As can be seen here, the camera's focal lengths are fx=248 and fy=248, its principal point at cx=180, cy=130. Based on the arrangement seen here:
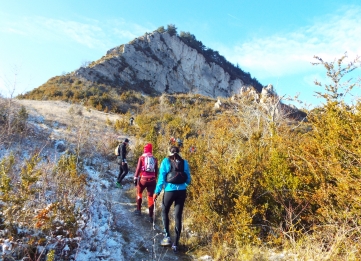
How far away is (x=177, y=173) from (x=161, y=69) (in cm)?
4593

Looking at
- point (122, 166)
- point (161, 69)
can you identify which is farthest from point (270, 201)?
point (161, 69)

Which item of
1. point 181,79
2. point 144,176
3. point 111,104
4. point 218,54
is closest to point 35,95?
point 111,104

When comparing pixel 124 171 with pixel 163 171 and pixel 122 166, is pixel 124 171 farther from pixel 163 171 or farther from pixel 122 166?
pixel 163 171

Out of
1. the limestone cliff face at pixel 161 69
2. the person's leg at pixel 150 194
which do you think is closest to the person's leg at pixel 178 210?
the person's leg at pixel 150 194

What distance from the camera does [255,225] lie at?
3941mm

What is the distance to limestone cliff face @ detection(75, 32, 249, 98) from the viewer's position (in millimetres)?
37344

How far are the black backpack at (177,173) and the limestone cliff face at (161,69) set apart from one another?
31.8 metres

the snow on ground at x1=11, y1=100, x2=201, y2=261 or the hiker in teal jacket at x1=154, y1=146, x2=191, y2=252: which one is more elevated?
the hiker in teal jacket at x1=154, y1=146, x2=191, y2=252

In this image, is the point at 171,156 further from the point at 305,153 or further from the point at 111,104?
the point at 111,104

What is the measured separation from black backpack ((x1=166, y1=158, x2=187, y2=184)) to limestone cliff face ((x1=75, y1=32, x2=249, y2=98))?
31.8m

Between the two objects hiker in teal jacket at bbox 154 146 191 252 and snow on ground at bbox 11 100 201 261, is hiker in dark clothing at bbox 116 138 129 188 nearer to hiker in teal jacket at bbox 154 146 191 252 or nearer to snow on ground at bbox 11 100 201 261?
snow on ground at bbox 11 100 201 261

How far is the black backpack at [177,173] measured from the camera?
4078 mm

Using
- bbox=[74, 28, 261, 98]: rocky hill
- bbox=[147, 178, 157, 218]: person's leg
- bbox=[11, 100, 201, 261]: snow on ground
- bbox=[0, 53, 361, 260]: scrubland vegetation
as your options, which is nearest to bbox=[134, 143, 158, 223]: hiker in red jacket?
bbox=[147, 178, 157, 218]: person's leg

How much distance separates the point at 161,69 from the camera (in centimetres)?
4812
